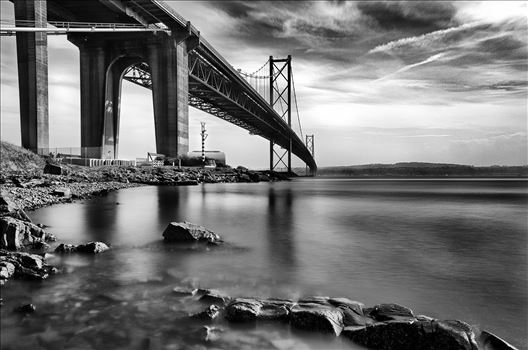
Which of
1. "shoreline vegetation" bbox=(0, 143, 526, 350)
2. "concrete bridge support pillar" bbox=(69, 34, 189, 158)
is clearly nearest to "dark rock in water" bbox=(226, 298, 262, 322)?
"shoreline vegetation" bbox=(0, 143, 526, 350)

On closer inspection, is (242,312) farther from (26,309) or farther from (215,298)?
(26,309)

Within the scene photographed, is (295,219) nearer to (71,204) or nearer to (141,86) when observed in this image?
(71,204)

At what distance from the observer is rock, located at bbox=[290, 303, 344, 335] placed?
329 centimetres

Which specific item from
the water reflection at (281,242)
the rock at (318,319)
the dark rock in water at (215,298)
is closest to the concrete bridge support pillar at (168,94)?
the water reflection at (281,242)

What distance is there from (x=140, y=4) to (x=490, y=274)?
3473 cm

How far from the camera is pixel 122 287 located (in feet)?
14.4

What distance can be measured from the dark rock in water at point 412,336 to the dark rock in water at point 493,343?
0.18 metres

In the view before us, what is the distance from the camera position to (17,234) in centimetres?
595

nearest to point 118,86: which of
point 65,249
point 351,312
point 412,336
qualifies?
point 65,249

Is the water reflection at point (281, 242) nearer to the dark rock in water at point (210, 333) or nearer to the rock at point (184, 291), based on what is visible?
the rock at point (184, 291)

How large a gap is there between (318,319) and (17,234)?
18.4 feet

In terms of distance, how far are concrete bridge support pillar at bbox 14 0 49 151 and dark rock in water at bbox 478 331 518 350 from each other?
91.8 feet

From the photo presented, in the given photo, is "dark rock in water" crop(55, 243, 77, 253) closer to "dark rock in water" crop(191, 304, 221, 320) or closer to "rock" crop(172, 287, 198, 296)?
"rock" crop(172, 287, 198, 296)

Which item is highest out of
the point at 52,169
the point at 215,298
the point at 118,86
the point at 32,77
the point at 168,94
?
the point at 118,86
